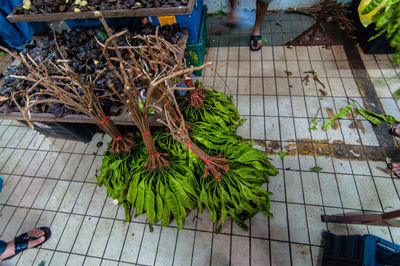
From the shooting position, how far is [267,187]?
2.23 metres

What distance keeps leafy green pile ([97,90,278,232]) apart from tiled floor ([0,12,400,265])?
0.27m

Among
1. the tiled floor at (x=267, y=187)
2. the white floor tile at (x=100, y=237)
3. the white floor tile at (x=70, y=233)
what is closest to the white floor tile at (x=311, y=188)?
the tiled floor at (x=267, y=187)

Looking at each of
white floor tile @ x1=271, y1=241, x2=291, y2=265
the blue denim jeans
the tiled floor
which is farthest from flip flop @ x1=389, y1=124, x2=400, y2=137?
the blue denim jeans

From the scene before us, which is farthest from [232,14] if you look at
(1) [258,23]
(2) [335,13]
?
(2) [335,13]

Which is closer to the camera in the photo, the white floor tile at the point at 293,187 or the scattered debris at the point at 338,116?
the white floor tile at the point at 293,187

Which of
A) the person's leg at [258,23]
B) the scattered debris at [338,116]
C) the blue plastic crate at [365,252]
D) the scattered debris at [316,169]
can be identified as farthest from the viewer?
the person's leg at [258,23]

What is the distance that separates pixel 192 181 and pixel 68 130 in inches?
67.2

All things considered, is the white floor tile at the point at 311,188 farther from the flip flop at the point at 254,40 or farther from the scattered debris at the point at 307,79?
the flip flop at the point at 254,40

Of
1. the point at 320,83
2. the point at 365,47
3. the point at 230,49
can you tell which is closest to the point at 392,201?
the point at 320,83

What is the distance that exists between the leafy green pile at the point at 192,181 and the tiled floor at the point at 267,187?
27 centimetres

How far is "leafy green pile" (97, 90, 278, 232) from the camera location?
1770mm

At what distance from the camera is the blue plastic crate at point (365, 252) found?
1.44 m

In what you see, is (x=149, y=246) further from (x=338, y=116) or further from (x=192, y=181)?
(x=338, y=116)

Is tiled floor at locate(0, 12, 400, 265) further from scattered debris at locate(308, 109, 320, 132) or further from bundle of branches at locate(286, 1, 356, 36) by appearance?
bundle of branches at locate(286, 1, 356, 36)
